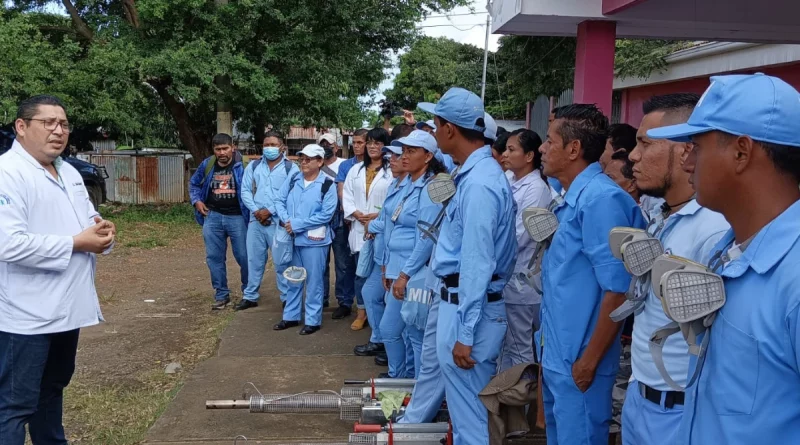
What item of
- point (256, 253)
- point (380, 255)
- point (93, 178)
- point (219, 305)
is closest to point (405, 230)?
point (380, 255)

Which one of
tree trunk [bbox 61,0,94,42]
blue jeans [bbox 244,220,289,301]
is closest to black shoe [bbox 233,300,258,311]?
blue jeans [bbox 244,220,289,301]

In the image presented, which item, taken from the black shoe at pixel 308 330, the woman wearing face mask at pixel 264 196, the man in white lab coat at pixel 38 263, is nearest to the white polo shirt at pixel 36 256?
the man in white lab coat at pixel 38 263

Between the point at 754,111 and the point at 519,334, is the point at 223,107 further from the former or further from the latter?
the point at 754,111

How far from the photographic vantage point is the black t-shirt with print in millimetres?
7129

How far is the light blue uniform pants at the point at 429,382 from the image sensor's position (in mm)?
3645

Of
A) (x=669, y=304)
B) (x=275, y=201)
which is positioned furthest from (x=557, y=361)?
(x=275, y=201)

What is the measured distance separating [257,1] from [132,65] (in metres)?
2.66

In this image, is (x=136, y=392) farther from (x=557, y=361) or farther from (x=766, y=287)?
(x=766, y=287)

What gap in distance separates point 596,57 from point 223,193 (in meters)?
4.03

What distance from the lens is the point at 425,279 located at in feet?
13.5

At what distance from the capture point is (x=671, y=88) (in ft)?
38.7

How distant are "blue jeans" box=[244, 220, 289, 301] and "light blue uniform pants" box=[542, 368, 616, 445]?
4.25m

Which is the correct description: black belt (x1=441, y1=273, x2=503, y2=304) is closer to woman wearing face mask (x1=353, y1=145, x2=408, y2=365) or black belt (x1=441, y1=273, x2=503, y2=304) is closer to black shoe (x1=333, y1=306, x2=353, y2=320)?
woman wearing face mask (x1=353, y1=145, x2=408, y2=365)

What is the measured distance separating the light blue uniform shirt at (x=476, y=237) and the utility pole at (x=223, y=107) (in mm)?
11154
